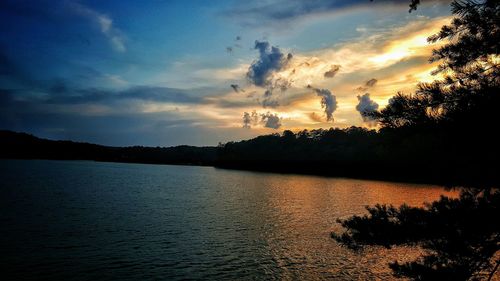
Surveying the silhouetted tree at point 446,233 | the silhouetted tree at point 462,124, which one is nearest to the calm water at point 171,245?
the silhouetted tree at point 446,233

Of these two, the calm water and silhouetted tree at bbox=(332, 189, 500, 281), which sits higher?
silhouetted tree at bbox=(332, 189, 500, 281)

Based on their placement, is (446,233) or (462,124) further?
(446,233)

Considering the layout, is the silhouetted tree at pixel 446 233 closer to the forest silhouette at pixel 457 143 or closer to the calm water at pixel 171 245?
the forest silhouette at pixel 457 143

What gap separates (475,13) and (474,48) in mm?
871

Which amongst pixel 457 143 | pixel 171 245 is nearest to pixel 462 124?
pixel 457 143

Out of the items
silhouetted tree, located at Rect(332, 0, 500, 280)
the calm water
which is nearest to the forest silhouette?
silhouetted tree, located at Rect(332, 0, 500, 280)

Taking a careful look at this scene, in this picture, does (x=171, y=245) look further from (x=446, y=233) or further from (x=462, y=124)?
(x=462, y=124)

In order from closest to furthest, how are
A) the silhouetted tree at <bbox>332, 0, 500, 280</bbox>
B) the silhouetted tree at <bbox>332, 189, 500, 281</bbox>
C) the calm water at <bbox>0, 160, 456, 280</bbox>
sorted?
1. the silhouetted tree at <bbox>332, 0, 500, 280</bbox>
2. the silhouetted tree at <bbox>332, 189, 500, 281</bbox>
3. the calm water at <bbox>0, 160, 456, 280</bbox>

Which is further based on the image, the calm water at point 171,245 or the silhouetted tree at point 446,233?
the calm water at point 171,245

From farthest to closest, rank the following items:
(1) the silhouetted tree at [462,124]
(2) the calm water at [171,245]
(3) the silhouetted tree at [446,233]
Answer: (2) the calm water at [171,245] < (3) the silhouetted tree at [446,233] < (1) the silhouetted tree at [462,124]

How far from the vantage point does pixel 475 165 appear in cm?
930

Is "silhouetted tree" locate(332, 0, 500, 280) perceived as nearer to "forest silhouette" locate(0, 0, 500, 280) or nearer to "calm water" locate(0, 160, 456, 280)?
"forest silhouette" locate(0, 0, 500, 280)

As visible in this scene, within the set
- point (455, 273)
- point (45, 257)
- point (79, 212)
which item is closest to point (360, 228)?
point (455, 273)

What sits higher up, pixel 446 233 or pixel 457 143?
pixel 457 143
